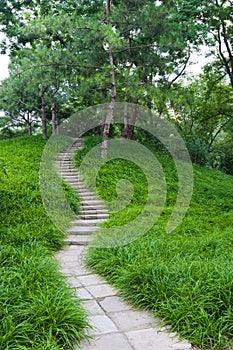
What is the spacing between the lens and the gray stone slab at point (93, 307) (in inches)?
109

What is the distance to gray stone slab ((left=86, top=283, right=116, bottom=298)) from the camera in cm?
317

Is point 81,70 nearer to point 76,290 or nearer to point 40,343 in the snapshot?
point 76,290

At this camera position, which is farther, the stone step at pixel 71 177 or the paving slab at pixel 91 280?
the stone step at pixel 71 177

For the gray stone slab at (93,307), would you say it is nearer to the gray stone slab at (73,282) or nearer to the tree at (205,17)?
the gray stone slab at (73,282)

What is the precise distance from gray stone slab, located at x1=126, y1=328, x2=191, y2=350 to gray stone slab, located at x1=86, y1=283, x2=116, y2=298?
753 mm

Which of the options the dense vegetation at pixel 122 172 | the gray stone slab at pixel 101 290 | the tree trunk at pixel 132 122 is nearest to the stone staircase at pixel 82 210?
the dense vegetation at pixel 122 172

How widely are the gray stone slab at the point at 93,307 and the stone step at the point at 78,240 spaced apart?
7.00 feet

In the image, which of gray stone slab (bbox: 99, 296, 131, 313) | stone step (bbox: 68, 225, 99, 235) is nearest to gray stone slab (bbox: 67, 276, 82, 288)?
gray stone slab (bbox: 99, 296, 131, 313)

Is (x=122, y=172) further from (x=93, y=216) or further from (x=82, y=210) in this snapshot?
(x=93, y=216)

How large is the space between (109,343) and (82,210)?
4757mm

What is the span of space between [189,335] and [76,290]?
125cm

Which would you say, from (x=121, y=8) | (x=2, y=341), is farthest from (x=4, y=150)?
(x=2, y=341)

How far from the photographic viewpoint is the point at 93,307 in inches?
114

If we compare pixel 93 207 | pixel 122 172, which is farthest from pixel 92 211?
pixel 122 172
